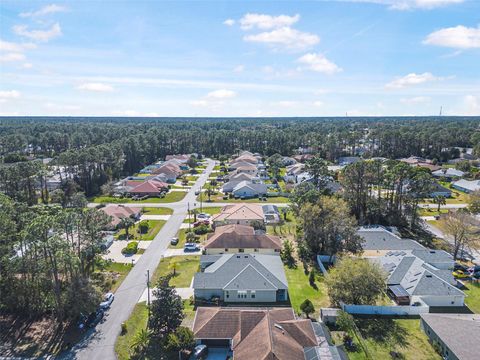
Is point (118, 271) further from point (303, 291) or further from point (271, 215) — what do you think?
point (271, 215)

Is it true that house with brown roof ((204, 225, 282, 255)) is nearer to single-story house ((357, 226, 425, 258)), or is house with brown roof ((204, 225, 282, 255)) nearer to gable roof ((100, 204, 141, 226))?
single-story house ((357, 226, 425, 258))

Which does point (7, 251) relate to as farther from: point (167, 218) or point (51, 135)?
point (51, 135)

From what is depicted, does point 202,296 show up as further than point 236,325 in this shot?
Yes

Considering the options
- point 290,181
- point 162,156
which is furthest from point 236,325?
point 162,156

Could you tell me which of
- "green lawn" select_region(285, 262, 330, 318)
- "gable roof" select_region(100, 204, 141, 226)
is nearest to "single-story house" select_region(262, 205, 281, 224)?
"green lawn" select_region(285, 262, 330, 318)

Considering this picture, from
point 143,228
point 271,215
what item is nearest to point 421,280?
point 271,215
